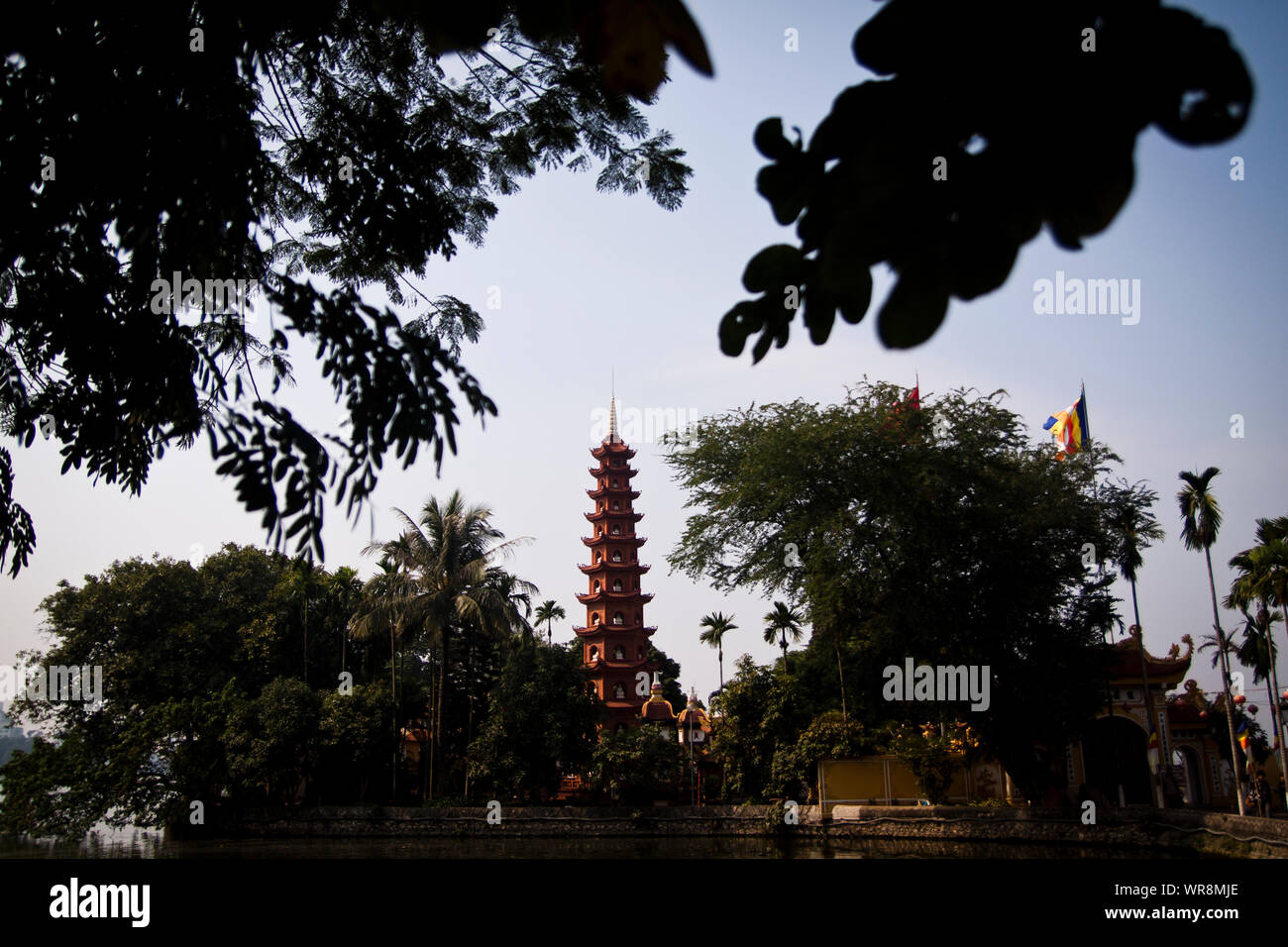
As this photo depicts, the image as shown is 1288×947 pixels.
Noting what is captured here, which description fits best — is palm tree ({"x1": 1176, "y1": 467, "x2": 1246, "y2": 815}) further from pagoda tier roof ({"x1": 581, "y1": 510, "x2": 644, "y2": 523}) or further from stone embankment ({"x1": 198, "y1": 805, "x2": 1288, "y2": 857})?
pagoda tier roof ({"x1": 581, "y1": 510, "x2": 644, "y2": 523})

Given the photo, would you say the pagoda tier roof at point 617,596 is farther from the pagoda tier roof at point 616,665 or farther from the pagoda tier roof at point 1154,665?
the pagoda tier roof at point 1154,665

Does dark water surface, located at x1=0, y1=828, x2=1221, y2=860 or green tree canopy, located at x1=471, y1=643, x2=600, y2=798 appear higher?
green tree canopy, located at x1=471, y1=643, x2=600, y2=798

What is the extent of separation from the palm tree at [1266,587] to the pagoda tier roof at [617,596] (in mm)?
19610

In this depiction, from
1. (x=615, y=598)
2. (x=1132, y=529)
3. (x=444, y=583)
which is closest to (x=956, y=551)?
(x=1132, y=529)

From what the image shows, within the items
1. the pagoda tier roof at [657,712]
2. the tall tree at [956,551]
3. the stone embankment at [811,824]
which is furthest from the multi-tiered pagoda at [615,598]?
the tall tree at [956,551]

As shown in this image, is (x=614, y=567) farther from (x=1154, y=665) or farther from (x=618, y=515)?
(x=1154, y=665)

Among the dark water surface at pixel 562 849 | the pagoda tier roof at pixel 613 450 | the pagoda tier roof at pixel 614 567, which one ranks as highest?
the pagoda tier roof at pixel 613 450

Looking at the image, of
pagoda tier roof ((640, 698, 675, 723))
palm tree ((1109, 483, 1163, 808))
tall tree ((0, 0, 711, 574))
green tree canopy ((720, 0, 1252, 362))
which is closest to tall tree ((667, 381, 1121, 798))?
palm tree ((1109, 483, 1163, 808))

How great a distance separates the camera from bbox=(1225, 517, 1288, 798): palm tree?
17.4 m

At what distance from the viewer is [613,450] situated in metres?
35.3

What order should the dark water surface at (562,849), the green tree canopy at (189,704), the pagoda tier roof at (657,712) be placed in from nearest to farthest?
the dark water surface at (562,849)
the green tree canopy at (189,704)
the pagoda tier roof at (657,712)

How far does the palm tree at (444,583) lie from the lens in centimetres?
2294

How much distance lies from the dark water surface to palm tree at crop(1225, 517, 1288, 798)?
6358mm

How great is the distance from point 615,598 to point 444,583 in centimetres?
1164
